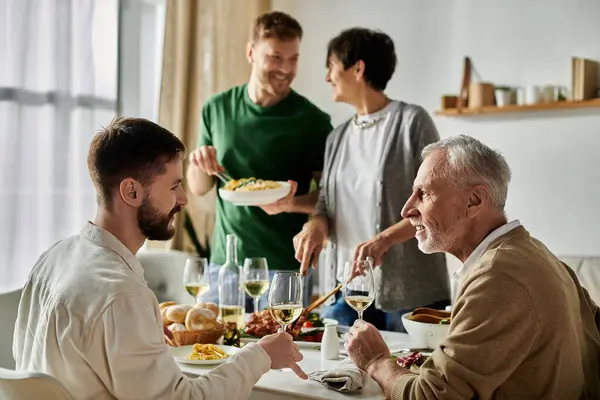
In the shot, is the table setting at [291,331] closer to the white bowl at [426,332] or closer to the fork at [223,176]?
the white bowl at [426,332]

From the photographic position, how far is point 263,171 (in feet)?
10.4

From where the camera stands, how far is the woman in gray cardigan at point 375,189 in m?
2.71

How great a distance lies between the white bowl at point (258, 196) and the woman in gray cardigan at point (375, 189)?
0.16 meters

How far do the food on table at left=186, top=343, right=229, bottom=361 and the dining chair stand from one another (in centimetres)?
63

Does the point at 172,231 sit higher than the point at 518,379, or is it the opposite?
the point at 172,231

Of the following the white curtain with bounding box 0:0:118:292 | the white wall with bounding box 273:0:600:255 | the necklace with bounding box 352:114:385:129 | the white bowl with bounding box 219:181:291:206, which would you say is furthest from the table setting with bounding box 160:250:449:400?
the white wall with bounding box 273:0:600:255

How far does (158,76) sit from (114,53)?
486mm

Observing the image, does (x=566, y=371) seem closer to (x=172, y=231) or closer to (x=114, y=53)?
(x=172, y=231)

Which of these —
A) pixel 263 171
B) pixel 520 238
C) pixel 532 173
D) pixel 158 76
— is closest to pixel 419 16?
pixel 532 173

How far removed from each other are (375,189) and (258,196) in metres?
0.44

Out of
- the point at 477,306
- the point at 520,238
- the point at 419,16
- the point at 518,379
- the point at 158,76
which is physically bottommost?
the point at 518,379

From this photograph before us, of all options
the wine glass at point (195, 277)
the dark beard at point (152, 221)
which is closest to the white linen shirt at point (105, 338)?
the dark beard at point (152, 221)

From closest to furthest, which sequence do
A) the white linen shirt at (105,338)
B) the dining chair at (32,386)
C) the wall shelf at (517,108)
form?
1. the dining chair at (32,386)
2. the white linen shirt at (105,338)
3. the wall shelf at (517,108)

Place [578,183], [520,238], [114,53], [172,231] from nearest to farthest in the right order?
[520,238], [172,231], [114,53], [578,183]
